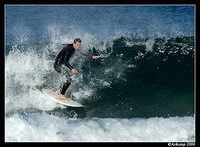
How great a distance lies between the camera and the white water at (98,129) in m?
6.32

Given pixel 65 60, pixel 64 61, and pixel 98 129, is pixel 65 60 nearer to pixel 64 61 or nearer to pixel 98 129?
pixel 64 61

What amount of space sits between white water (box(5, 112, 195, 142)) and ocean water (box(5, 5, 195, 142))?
0.08 feet

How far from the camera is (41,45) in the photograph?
476 inches

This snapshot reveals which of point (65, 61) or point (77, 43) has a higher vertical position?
point (77, 43)

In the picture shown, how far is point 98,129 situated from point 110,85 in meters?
2.13

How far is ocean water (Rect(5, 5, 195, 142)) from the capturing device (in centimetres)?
657

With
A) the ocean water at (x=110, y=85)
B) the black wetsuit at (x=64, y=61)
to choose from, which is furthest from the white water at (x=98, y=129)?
the black wetsuit at (x=64, y=61)

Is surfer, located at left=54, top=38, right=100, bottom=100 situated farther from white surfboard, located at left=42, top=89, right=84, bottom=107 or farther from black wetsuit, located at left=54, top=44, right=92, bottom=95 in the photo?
white surfboard, located at left=42, top=89, right=84, bottom=107

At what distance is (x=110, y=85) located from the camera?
823 centimetres

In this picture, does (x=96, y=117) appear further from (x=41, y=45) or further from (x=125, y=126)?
(x=41, y=45)

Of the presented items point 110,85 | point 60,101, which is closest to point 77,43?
point 60,101

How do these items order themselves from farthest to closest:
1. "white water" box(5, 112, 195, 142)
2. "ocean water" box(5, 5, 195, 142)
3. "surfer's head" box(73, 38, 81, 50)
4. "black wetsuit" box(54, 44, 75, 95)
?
"black wetsuit" box(54, 44, 75, 95), "surfer's head" box(73, 38, 81, 50), "ocean water" box(5, 5, 195, 142), "white water" box(5, 112, 195, 142)

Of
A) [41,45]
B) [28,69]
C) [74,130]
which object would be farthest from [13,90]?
[41,45]

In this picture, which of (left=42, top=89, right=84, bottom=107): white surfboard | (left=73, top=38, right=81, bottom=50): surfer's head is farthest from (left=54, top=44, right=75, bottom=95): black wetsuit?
(left=42, top=89, right=84, bottom=107): white surfboard
